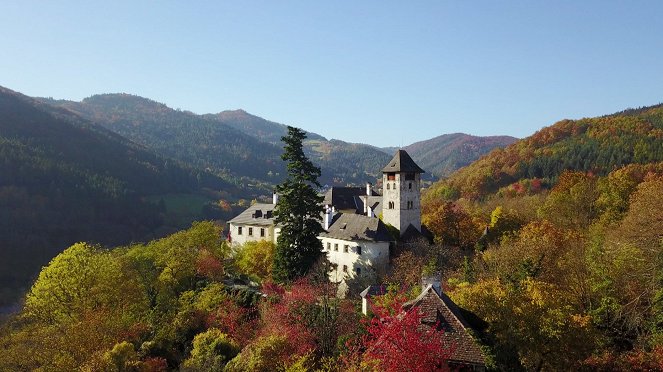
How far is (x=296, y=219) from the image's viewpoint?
47.4 metres

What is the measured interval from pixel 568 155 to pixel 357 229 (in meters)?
90.6

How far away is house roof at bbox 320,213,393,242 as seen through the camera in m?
49.9

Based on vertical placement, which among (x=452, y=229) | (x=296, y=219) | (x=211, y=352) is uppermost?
(x=296, y=219)

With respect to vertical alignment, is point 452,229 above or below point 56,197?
below

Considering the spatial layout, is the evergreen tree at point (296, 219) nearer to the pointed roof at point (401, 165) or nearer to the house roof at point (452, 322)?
the pointed roof at point (401, 165)

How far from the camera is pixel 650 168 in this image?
267 feet

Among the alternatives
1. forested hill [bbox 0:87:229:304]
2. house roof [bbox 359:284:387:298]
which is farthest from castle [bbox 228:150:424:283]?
forested hill [bbox 0:87:229:304]

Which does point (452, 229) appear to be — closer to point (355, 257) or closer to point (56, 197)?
point (355, 257)

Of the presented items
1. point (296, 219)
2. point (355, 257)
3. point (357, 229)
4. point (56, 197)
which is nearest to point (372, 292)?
point (296, 219)

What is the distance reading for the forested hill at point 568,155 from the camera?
111938 millimetres

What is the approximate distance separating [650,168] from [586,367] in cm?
7150

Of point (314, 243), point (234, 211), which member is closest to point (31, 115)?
point (234, 211)

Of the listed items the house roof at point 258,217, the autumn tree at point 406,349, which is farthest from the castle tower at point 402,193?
the autumn tree at point 406,349

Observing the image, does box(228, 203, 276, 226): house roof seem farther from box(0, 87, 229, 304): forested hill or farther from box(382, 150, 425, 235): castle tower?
box(0, 87, 229, 304): forested hill
